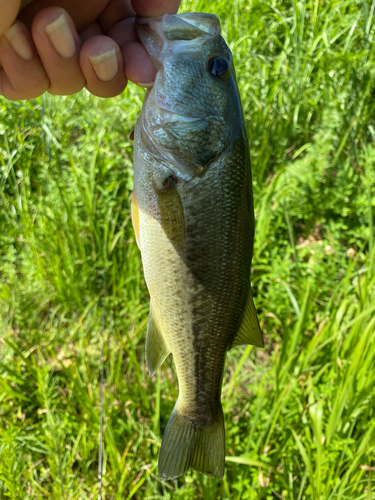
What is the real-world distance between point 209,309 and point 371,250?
59.2 inches

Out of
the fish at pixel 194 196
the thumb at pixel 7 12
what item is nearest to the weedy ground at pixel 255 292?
the fish at pixel 194 196

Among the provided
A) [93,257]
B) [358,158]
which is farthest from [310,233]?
[93,257]

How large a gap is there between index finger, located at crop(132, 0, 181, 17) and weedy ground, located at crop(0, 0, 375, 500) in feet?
5.13

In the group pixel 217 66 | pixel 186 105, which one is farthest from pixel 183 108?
pixel 217 66

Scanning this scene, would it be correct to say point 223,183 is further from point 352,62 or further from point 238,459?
point 352,62

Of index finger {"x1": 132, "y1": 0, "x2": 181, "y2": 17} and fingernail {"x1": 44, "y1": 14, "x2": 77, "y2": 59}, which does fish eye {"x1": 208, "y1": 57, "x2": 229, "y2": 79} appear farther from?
fingernail {"x1": 44, "y1": 14, "x2": 77, "y2": 59}

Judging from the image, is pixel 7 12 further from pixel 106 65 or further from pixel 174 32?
pixel 174 32

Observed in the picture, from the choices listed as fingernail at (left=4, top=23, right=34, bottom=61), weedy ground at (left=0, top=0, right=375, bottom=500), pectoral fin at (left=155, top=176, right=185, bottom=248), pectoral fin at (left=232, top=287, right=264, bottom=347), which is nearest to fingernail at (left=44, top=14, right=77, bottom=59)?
fingernail at (left=4, top=23, right=34, bottom=61)

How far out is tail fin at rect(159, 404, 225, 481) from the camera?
1406mm

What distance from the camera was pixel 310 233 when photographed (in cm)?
326

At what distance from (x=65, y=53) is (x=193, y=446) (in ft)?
5.40

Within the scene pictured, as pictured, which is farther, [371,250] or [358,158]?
[358,158]

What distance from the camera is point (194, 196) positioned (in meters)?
1.23

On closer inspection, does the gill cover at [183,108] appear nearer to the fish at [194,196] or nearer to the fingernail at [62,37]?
the fish at [194,196]
